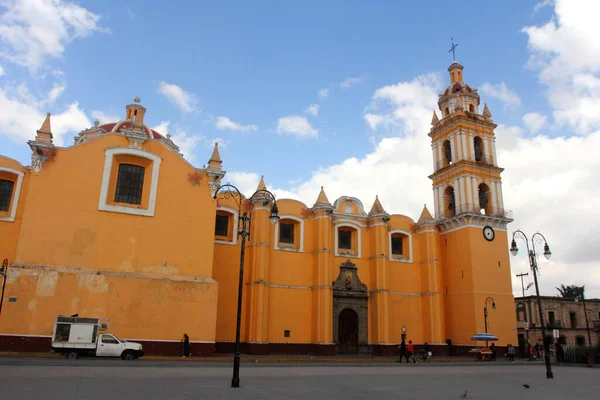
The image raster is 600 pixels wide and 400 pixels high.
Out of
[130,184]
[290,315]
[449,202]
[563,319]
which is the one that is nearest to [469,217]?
[449,202]

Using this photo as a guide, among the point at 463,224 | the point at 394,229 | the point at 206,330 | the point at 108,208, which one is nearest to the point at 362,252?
the point at 394,229

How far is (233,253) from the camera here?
90.8ft

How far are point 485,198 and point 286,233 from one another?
15.3 metres

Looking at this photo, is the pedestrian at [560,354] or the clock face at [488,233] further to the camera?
the clock face at [488,233]

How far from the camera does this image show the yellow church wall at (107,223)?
21188 mm

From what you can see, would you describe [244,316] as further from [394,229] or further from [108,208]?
[394,229]

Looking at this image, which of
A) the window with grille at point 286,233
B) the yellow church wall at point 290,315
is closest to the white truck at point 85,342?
the yellow church wall at point 290,315

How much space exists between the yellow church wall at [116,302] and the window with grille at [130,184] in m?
3.90

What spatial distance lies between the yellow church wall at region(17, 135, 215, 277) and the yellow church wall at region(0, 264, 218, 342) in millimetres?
656

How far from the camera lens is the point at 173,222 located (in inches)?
930

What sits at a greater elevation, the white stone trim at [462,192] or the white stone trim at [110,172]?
the white stone trim at [462,192]

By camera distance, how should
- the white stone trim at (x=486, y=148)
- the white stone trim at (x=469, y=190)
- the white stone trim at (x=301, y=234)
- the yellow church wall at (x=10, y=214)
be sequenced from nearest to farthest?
the yellow church wall at (x=10, y=214), the white stone trim at (x=301, y=234), the white stone trim at (x=469, y=190), the white stone trim at (x=486, y=148)

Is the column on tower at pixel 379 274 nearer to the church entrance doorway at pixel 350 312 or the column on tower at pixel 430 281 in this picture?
the church entrance doorway at pixel 350 312

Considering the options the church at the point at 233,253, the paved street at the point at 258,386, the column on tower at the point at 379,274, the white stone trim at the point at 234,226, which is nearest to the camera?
the paved street at the point at 258,386
